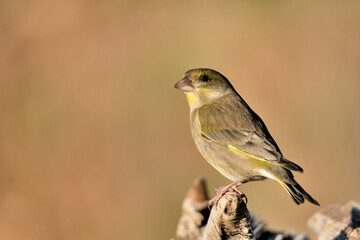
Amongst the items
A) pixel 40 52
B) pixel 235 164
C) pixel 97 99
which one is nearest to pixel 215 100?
pixel 235 164

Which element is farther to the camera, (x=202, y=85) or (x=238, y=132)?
(x=202, y=85)

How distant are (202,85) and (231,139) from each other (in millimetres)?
806

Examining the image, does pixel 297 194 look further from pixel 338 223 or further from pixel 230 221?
pixel 230 221

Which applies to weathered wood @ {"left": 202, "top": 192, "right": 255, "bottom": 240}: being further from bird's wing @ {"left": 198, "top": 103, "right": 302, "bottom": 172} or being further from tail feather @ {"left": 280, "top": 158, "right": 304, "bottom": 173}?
bird's wing @ {"left": 198, "top": 103, "right": 302, "bottom": 172}

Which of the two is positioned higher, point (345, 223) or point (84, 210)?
point (345, 223)

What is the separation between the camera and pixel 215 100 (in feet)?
18.8

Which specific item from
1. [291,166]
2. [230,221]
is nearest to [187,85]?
[291,166]

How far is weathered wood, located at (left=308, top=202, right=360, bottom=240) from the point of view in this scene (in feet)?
14.3

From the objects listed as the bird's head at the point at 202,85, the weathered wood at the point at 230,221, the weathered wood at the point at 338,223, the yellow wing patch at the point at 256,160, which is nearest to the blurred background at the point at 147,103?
the bird's head at the point at 202,85

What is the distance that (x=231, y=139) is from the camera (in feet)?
16.9

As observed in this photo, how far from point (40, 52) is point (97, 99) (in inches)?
62.3

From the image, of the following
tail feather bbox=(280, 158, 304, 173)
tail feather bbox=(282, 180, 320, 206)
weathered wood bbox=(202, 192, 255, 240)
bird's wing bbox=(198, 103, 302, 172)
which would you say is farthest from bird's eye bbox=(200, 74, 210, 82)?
weathered wood bbox=(202, 192, 255, 240)

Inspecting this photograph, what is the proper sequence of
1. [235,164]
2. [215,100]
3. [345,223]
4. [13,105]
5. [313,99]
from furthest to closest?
1. [313,99]
2. [13,105]
3. [215,100]
4. [235,164]
5. [345,223]

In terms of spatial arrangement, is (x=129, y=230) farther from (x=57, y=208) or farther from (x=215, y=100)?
(x=215, y=100)
